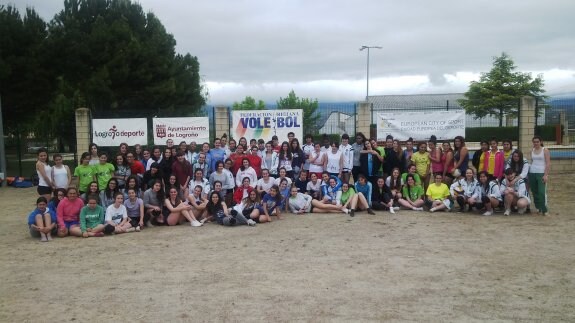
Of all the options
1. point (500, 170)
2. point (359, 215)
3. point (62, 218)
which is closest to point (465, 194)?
point (500, 170)

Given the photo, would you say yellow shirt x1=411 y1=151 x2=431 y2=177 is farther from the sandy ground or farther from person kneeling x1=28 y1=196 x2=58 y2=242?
person kneeling x1=28 y1=196 x2=58 y2=242

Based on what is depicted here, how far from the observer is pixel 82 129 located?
1584 centimetres

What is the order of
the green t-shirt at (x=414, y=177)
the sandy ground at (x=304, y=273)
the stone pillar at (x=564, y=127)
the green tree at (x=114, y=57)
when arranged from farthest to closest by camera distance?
the green tree at (x=114, y=57)
the stone pillar at (x=564, y=127)
the green t-shirt at (x=414, y=177)
the sandy ground at (x=304, y=273)

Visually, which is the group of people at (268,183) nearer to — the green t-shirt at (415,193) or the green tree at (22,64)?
the green t-shirt at (415,193)

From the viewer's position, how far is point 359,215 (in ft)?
32.6

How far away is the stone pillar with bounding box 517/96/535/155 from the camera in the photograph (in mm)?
14953

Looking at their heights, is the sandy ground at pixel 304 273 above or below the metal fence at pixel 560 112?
below

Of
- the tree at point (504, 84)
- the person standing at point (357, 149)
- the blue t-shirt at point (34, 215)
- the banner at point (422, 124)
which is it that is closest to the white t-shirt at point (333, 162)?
the person standing at point (357, 149)

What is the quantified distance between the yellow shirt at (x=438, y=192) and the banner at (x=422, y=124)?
15.3ft

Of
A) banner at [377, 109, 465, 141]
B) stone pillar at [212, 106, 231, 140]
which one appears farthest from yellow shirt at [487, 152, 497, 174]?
stone pillar at [212, 106, 231, 140]

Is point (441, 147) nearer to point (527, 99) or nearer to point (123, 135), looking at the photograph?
point (527, 99)

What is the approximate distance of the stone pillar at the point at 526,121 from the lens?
1495 centimetres

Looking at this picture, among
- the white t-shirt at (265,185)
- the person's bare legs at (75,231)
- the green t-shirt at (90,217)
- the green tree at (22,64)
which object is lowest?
the person's bare legs at (75,231)

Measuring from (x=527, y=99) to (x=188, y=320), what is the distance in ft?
45.8
